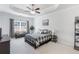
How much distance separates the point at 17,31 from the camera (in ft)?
23.4

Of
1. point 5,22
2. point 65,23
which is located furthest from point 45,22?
point 5,22

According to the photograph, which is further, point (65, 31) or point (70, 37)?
point (65, 31)

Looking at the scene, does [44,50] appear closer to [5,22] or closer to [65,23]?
[65,23]

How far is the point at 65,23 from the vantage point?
4.57 m

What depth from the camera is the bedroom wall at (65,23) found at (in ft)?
13.5

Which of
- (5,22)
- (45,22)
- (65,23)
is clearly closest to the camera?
(65,23)

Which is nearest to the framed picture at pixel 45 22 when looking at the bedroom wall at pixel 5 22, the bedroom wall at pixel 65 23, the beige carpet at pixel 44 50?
the bedroom wall at pixel 65 23

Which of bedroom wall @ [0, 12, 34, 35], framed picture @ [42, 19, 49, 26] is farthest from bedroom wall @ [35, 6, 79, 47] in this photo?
bedroom wall @ [0, 12, 34, 35]

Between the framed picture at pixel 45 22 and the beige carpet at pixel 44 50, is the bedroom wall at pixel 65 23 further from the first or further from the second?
the beige carpet at pixel 44 50

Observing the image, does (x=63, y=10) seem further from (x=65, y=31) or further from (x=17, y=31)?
(x=17, y=31)

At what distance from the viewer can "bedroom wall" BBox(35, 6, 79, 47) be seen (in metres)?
4.12

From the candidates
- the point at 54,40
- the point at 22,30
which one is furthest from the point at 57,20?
the point at 22,30

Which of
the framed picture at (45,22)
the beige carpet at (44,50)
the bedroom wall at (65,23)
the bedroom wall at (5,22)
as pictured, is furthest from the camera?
the framed picture at (45,22)

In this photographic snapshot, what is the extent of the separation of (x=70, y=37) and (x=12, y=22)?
490cm
